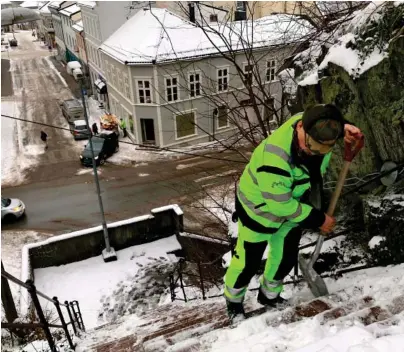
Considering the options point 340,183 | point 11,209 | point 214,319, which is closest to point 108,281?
point 11,209

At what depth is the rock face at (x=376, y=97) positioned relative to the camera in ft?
17.1

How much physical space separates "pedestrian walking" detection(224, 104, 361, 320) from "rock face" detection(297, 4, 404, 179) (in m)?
1.77

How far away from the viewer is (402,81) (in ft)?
17.0

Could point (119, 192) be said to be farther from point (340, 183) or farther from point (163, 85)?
point (340, 183)

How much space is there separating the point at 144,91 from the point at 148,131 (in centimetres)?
257

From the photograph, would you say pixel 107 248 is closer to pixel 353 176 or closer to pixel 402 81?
pixel 353 176

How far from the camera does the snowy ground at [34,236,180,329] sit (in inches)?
436

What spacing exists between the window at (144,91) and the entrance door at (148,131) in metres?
1.26

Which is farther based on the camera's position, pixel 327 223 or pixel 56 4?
pixel 56 4

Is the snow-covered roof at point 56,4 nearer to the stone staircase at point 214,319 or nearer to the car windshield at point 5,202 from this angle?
the car windshield at point 5,202

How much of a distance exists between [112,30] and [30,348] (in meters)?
24.3

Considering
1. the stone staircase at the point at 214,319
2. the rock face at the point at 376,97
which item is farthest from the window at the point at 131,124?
the stone staircase at the point at 214,319

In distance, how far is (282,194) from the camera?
11.9ft

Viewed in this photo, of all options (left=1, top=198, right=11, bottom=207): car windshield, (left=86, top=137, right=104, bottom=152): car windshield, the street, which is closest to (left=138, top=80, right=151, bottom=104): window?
the street
